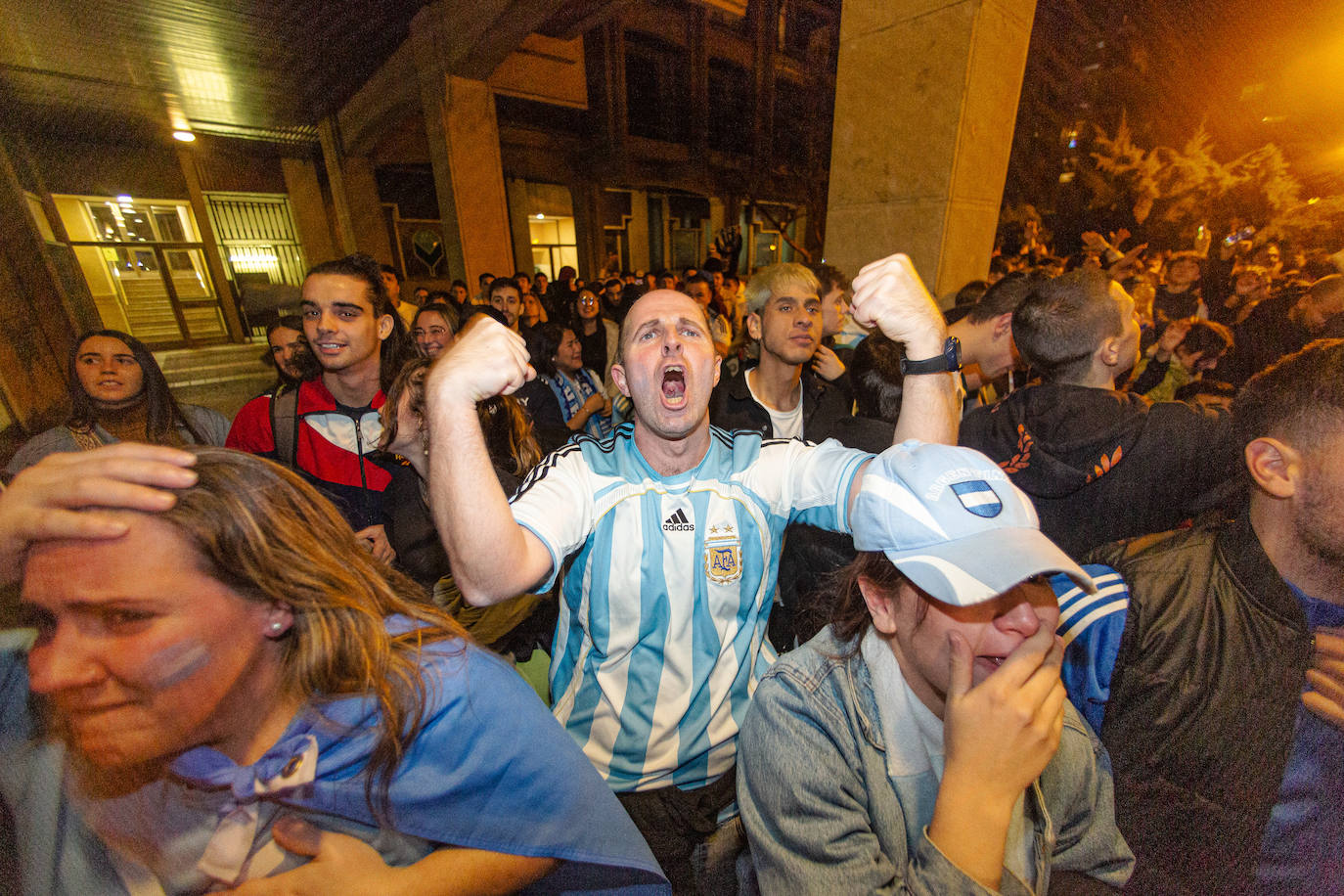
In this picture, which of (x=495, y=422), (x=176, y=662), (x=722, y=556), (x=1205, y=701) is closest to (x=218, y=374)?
(x=495, y=422)

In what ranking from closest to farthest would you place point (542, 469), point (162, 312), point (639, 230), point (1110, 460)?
point (542, 469)
point (1110, 460)
point (162, 312)
point (639, 230)

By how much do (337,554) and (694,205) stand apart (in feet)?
68.9

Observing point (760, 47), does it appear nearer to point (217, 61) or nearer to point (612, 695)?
point (217, 61)

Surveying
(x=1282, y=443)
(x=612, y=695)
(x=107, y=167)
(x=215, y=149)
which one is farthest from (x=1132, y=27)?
(x=107, y=167)

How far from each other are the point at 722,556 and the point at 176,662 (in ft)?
4.19

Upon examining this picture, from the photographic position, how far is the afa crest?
1.60 m

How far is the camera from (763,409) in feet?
10.1

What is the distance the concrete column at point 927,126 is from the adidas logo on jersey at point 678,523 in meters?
3.19

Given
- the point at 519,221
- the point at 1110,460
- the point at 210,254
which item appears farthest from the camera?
the point at 519,221

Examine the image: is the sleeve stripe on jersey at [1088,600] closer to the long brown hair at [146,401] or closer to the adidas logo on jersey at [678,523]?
the adidas logo on jersey at [678,523]

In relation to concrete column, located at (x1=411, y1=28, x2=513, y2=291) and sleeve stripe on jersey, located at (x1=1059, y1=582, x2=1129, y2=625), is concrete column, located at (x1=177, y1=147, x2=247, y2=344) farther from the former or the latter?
sleeve stripe on jersey, located at (x1=1059, y1=582, x2=1129, y2=625)

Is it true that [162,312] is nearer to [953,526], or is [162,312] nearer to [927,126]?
[927,126]

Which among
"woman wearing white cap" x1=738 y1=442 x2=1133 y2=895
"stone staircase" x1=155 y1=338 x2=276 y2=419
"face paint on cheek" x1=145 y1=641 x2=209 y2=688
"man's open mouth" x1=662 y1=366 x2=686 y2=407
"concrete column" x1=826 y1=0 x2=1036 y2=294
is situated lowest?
"stone staircase" x1=155 y1=338 x2=276 y2=419

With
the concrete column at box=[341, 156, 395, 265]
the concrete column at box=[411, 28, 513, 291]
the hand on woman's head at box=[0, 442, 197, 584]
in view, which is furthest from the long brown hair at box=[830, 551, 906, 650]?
the concrete column at box=[341, 156, 395, 265]
